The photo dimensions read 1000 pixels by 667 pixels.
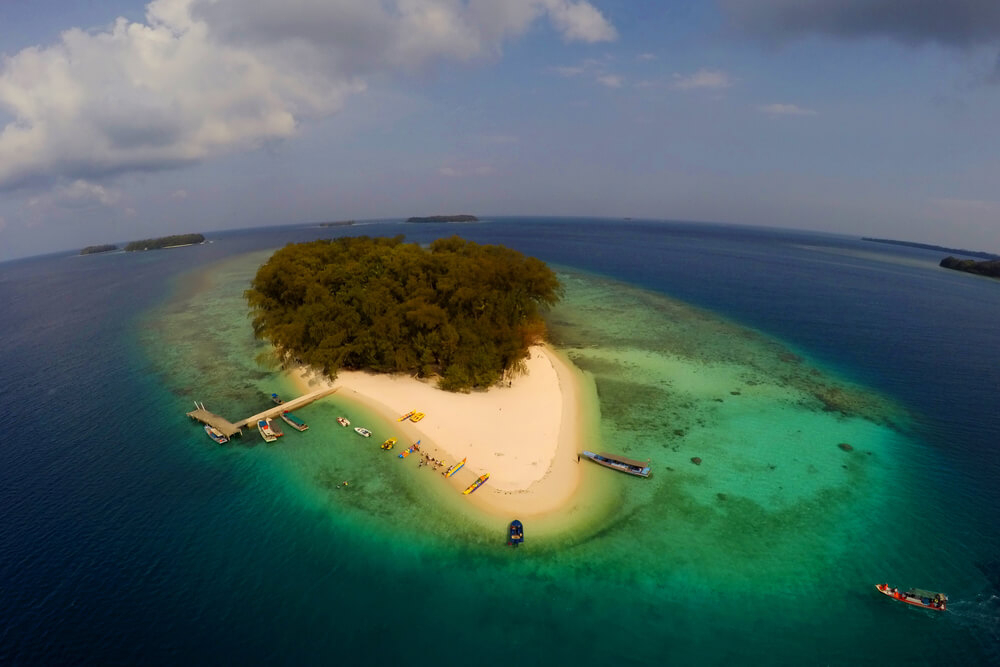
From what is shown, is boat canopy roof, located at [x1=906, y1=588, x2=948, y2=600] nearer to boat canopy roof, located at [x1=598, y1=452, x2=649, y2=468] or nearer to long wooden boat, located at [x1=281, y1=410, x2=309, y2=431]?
boat canopy roof, located at [x1=598, y1=452, x2=649, y2=468]

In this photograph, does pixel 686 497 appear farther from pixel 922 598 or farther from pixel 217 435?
pixel 217 435

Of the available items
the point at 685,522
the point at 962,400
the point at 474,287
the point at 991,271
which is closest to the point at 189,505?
the point at 474,287

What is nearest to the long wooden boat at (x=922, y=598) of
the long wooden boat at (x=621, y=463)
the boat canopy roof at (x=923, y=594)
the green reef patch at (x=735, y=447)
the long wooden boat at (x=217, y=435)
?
the boat canopy roof at (x=923, y=594)

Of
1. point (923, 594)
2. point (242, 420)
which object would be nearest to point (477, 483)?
point (242, 420)

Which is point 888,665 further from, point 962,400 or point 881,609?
point 962,400

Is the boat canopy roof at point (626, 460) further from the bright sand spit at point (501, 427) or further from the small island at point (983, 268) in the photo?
the small island at point (983, 268)

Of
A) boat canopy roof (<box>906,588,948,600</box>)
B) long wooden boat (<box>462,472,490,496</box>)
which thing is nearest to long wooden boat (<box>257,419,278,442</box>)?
long wooden boat (<box>462,472,490,496</box>)
